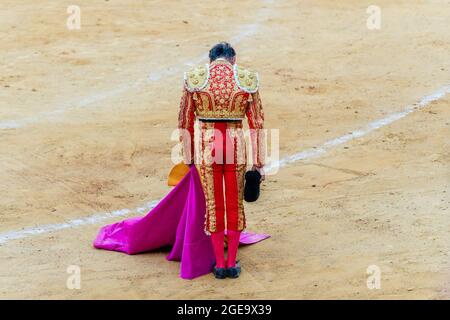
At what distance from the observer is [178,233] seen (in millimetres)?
7242

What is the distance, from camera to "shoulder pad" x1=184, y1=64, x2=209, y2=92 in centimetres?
682

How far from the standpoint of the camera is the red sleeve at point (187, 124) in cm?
692

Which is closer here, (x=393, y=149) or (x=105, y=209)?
(x=105, y=209)

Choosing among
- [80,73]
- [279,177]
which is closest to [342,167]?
[279,177]

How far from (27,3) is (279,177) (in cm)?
652

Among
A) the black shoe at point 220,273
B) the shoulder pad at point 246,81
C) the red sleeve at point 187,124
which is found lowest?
the black shoe at point 220,273

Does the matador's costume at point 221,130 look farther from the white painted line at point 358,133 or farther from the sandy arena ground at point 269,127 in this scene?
the white painted line at point 358,133

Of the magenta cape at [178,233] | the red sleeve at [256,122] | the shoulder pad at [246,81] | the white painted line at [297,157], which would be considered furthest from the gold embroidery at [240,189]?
the white painted line at [297,157]

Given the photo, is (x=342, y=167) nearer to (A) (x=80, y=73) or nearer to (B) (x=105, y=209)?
(B) (x=105, y=209)

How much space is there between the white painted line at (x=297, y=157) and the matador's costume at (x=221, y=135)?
126 centimetres

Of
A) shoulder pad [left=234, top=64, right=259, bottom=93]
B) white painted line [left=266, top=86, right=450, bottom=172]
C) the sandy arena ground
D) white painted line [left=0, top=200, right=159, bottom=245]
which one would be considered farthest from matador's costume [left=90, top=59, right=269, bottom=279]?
white painted line [left=266, top=86, right=450, bottom=172]

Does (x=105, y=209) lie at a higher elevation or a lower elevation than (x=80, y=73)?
lower

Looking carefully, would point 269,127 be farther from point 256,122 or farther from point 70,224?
point 256,122
